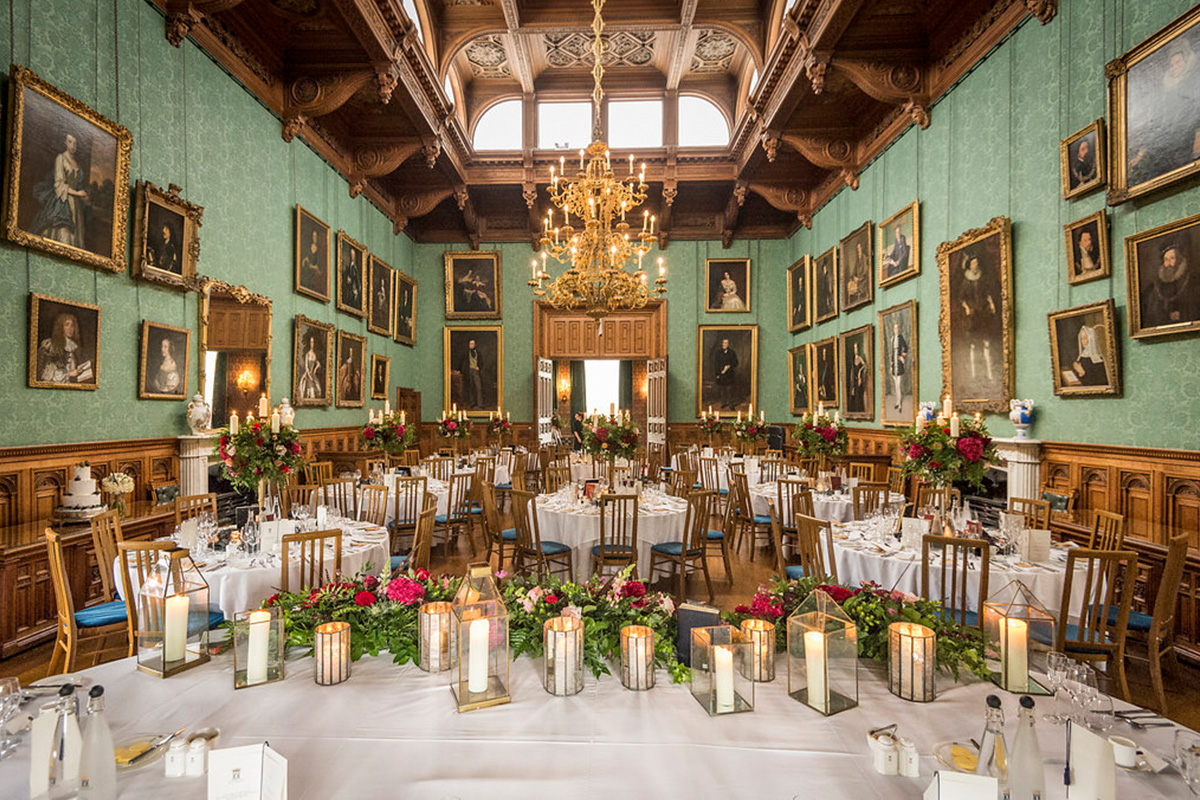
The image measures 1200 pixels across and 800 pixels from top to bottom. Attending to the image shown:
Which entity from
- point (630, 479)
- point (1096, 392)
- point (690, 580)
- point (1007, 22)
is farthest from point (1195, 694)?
point (1007, 22)

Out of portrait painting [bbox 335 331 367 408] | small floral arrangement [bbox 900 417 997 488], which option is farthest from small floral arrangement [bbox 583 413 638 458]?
portrait painting [bbox 335 331 367 408]

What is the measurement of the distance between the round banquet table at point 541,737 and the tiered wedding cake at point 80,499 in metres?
3.51

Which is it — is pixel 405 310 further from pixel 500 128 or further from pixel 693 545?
pixel 693 545

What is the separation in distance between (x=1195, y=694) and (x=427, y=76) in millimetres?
10924

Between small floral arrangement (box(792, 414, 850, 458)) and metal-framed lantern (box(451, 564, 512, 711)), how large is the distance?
7.30 m

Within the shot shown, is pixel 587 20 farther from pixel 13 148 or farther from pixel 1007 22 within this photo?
pixel 13 148

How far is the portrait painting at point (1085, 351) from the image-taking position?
489 cm

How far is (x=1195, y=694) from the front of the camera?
3584 millimetres

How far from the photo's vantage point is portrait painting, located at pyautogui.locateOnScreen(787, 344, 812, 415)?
1227cm

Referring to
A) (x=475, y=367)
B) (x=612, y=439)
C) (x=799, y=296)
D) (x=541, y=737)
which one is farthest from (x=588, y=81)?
(x=541, y=737)

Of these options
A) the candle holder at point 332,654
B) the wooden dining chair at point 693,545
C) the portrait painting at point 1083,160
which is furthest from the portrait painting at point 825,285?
the candle holder at point 332,654

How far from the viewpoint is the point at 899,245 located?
8.59 metres

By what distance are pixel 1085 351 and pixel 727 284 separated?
9.27 meters

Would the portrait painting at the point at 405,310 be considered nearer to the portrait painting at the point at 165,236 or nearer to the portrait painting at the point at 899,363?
the portrait painting at the point at 165,236
